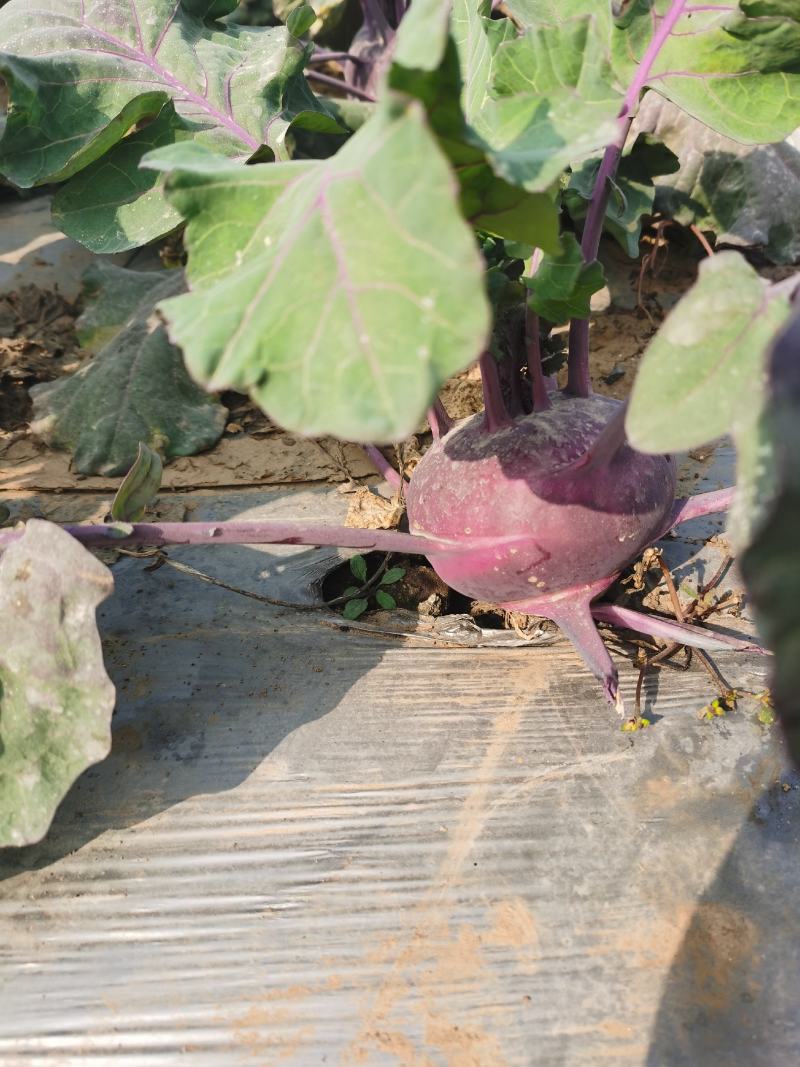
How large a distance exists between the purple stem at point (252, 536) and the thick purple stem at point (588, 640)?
157 mm

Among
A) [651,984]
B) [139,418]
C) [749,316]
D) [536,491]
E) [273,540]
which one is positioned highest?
[749,316]

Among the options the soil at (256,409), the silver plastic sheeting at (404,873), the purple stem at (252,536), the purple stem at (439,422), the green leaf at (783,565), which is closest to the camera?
the green leaf at (783,565)

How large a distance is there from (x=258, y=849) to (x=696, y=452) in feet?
4.28

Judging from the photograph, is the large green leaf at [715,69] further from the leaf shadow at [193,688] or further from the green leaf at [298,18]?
the leaf shadow at [193,688]

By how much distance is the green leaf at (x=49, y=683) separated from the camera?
3.62 ft

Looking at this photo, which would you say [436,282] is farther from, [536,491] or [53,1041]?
[53,1041]

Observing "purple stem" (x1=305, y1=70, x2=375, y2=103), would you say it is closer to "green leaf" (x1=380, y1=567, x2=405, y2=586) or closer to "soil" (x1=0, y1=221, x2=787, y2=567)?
"soil" (x1=0, y1=221, x2=787, y2=567)

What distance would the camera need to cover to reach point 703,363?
0.86 metres

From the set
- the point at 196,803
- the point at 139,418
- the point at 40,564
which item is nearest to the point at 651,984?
the point at 196,803

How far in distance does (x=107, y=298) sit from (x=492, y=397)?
1.37m

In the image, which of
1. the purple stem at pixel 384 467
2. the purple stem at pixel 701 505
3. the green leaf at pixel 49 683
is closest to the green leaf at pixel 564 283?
the purple stem at pixel 701 505

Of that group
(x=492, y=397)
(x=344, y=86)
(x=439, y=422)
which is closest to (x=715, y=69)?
(x=492, y=397)

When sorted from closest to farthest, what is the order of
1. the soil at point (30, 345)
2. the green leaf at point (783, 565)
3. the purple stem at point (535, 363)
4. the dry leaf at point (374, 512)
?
1. the green leaf at point (783, 565)
2. the purple stem at point (535, 363)
3. the dry leaf at point (374, 512)
4. the soil at point (30, 345)

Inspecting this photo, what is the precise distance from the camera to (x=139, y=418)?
197 cm
